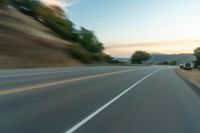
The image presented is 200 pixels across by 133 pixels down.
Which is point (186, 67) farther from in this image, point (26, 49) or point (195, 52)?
point (195, 52)

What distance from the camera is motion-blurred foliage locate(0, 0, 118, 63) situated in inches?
3771

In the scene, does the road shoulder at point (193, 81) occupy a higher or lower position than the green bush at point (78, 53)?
lower

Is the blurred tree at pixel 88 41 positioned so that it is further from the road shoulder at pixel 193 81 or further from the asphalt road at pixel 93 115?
the asphalt road at pixel 93 115

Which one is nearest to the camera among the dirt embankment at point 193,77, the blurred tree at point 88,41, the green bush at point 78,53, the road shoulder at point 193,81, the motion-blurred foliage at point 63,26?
the road shoulder at point 193,81

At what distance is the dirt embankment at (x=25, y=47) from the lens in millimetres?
59219

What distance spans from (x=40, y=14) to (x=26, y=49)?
42.1 meters

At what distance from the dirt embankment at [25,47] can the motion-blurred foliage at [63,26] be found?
7531mm

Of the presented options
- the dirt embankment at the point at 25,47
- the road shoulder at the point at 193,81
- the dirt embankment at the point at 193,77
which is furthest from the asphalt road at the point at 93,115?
the dirt embankment at the point at 25,47

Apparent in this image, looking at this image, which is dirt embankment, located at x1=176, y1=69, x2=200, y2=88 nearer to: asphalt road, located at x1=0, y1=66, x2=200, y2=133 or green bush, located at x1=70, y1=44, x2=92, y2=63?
asphalt road, located at x1=0, y1=66, x2=200, y2=133

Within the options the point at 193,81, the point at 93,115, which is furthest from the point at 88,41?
the point at 93,115

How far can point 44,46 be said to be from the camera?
7431cm

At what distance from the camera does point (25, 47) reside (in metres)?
65.4

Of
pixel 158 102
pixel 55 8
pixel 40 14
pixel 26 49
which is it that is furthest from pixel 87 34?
pixel 158 102

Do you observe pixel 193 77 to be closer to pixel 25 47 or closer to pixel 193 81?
pixel 193 81
